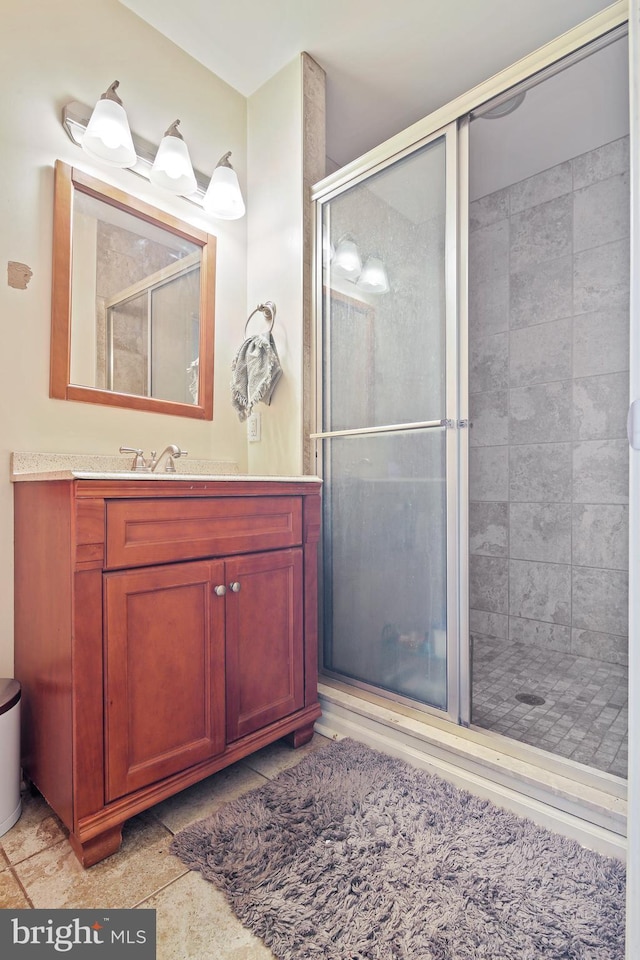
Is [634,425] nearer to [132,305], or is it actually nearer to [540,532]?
[132,305]

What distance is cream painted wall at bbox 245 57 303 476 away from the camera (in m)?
1.94

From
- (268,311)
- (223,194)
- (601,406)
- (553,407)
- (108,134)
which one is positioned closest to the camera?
(108,134)

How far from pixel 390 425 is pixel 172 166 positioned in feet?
3.97

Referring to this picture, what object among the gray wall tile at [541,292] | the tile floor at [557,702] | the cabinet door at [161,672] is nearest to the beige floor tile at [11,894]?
the cabinet door at [161,672]

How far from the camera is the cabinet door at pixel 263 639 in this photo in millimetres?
1361

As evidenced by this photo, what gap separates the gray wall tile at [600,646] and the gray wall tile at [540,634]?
1.7 inches

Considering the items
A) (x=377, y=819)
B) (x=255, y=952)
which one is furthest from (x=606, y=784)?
(x=255, y=952)

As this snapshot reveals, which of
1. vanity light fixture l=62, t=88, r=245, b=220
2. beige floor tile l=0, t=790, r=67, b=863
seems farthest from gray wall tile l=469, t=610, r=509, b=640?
vanity light fixture l=62, t=88, r=245, b=220

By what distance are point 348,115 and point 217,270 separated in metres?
0.99

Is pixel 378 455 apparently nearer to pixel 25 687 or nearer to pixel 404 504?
pixel 404 504

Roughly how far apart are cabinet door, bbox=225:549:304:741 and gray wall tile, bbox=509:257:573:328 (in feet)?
6.22

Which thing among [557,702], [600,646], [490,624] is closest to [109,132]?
[557,702]

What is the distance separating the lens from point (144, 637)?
1.17 metres
